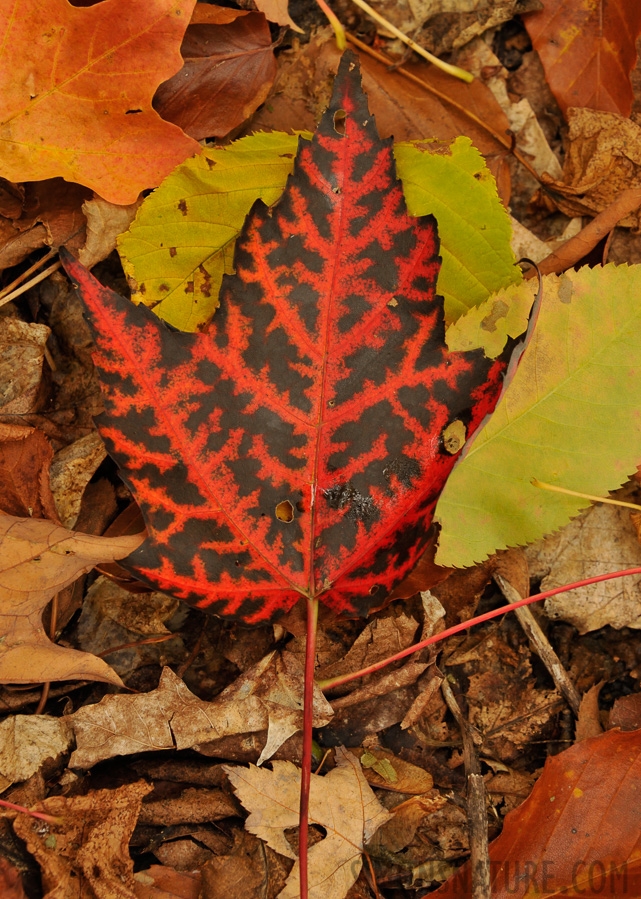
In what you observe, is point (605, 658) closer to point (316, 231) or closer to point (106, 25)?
point (316, 231)

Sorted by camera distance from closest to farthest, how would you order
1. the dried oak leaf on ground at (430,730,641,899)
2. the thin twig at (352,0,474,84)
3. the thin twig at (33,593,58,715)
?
the dried oak leaf on ground at (430,730,641,899) < the thin twig at (33,593,58,715) < the thin twig at (352,0,474,84)

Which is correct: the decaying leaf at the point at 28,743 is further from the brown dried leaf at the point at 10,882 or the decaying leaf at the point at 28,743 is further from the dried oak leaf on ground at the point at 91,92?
the dried oak leaf on ground at the point at 91,92

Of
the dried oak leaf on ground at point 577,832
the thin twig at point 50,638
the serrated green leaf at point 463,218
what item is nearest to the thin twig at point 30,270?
the thin twig at point 50,638

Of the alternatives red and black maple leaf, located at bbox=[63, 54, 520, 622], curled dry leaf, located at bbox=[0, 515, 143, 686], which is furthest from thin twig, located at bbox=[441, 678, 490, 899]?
curled dry leaf, located at bbox=[0, 515, 143, 686]

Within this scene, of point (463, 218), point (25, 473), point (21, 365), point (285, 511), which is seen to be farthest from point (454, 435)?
point (21, 365)

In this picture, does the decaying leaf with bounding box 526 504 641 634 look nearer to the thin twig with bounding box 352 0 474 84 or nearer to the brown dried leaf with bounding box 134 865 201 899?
the brown dried leaf with bounding box 134 865 201 899

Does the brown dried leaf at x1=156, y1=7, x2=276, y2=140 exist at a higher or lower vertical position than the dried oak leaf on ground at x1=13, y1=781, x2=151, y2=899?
higher

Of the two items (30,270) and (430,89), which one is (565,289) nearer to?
(430,89)
